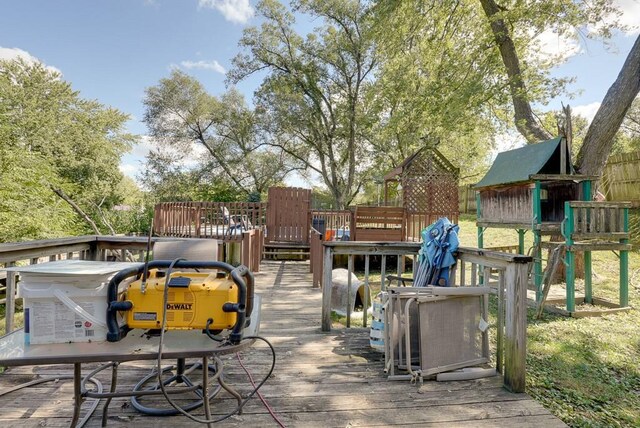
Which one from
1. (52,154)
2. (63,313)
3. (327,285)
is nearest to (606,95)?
(327,285)

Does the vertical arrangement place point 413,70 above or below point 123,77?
below

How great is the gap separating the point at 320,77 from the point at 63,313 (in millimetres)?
16790

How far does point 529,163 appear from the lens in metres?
5.80

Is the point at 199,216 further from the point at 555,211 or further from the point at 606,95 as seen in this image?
the point at 606,95

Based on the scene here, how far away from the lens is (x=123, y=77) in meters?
17.7

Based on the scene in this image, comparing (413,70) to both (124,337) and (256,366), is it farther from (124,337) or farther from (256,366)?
(124,337)

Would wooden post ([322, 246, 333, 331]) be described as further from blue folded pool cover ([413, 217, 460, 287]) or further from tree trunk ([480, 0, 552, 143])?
tree trunk ([480, 0, 552, 143])

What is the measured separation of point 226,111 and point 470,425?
62.4ft

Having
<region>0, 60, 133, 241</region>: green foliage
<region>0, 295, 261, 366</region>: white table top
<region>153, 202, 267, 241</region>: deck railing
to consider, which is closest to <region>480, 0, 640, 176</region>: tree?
<region>153, 202, 267, 241</region>: deck railing

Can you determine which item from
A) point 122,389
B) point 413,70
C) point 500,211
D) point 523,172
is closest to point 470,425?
point 122,389

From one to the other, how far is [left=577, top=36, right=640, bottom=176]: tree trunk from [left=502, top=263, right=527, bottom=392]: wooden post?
527 cm

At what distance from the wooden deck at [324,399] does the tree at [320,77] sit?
13.6 meters

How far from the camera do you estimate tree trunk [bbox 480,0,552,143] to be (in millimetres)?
7188

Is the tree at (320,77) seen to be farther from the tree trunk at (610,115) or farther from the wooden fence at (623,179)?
the tree trunk at (610,115)
